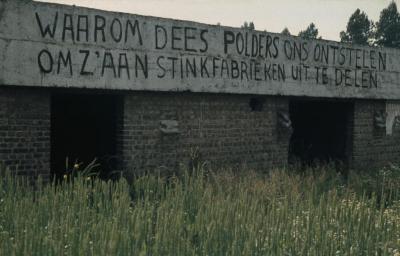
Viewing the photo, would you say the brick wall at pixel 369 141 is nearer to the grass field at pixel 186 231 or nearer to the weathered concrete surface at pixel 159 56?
the weathered concrete surface at pixel 159 56

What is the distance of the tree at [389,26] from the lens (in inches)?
2053

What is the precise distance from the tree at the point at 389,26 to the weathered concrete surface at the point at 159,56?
138 ft

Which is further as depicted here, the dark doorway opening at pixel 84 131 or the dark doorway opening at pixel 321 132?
the dark doorway opening at pixel 321 132

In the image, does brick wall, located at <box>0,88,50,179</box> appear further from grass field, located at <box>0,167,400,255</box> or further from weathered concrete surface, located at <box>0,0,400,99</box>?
grass field, located at <box>0,167,400,255</box>

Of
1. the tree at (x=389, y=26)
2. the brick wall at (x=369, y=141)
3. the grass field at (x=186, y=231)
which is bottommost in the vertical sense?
the grass field at (x=186, y=231)

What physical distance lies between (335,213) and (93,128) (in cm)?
497

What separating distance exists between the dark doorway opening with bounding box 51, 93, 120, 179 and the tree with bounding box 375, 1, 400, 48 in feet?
149

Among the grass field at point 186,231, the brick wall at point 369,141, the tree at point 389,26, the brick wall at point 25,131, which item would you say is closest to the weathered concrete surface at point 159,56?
the brick wall at point 25,131

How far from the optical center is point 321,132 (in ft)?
43.8

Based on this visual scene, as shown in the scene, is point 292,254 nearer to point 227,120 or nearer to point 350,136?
point 227,120

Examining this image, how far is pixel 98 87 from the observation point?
841 centimetres

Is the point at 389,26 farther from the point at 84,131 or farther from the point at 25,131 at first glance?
the point at 25,131

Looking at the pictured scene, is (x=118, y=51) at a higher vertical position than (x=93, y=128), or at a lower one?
higher

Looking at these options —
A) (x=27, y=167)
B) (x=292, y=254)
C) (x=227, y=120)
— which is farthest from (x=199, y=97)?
(x=292, y=254)
